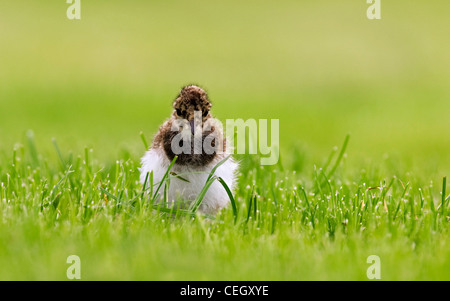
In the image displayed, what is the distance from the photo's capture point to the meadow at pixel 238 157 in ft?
12.8

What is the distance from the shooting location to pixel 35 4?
21359mm

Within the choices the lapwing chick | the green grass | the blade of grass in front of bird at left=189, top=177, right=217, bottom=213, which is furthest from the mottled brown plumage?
the green grass

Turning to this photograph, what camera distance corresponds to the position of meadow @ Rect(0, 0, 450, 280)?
389 cm

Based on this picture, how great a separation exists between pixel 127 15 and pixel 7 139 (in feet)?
41.6

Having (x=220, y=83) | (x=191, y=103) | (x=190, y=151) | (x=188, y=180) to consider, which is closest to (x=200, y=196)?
(x=188, y=180)

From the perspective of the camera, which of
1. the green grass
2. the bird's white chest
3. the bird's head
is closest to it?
the green grass

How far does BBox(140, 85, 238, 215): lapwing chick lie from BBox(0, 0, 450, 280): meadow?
187mm

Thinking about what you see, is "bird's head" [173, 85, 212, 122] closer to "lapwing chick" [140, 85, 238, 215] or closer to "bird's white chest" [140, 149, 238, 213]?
"lapwing chick" [140, 85, 238, 215]

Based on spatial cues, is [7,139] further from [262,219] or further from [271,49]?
[271,49]

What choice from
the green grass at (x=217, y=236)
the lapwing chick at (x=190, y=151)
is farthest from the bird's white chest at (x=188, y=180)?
the green grass at (x=217, y=236)

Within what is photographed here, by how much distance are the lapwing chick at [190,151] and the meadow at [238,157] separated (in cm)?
19

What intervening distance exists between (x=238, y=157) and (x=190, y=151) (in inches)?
92.0

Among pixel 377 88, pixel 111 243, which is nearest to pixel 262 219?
pixel 111 243
